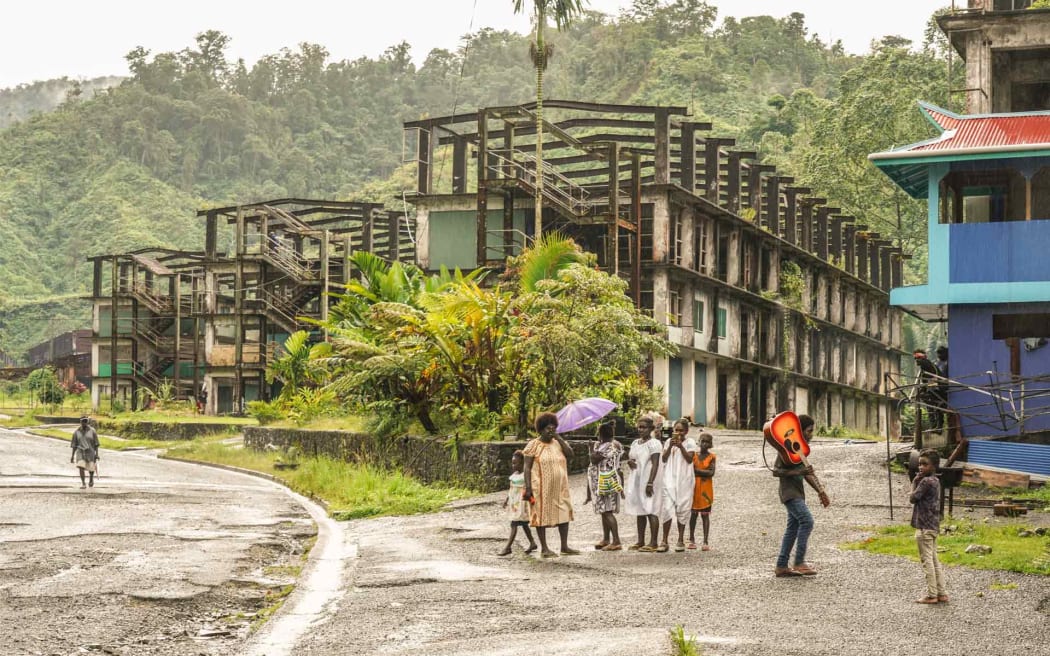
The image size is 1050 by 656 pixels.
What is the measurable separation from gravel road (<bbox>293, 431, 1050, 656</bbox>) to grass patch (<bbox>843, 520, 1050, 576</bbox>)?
0.33 m

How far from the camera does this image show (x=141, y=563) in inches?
544

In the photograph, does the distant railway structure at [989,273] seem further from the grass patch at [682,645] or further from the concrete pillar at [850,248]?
the concrete pillar at [850,248]

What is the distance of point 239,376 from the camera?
179ft

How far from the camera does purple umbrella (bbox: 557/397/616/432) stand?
15.3 m

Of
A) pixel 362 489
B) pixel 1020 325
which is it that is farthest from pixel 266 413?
pixel 1020 325

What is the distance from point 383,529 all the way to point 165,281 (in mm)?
85820

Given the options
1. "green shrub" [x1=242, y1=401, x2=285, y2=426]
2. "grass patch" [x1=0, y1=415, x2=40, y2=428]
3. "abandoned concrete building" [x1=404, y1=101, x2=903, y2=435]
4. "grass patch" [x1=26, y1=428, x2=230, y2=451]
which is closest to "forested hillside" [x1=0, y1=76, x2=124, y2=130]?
"grass patch" [x1=0, y1=415, x2=40, y2=428]

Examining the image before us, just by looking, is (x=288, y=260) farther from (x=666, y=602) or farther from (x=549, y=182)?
(x=666, y=602)

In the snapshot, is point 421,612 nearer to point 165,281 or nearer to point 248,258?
point 248,258

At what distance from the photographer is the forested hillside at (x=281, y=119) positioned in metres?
87.6

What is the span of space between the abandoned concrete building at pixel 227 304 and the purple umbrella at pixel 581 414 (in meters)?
34.2

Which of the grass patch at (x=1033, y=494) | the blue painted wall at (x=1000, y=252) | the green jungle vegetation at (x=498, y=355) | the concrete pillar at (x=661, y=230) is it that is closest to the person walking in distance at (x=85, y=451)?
the green jungle vegetation at (x=498, y=355)

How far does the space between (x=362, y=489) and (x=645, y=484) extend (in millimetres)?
8335

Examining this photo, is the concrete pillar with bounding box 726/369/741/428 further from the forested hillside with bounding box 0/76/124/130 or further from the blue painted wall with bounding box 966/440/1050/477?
the forested hillside with bounding box 0/76/124/130
